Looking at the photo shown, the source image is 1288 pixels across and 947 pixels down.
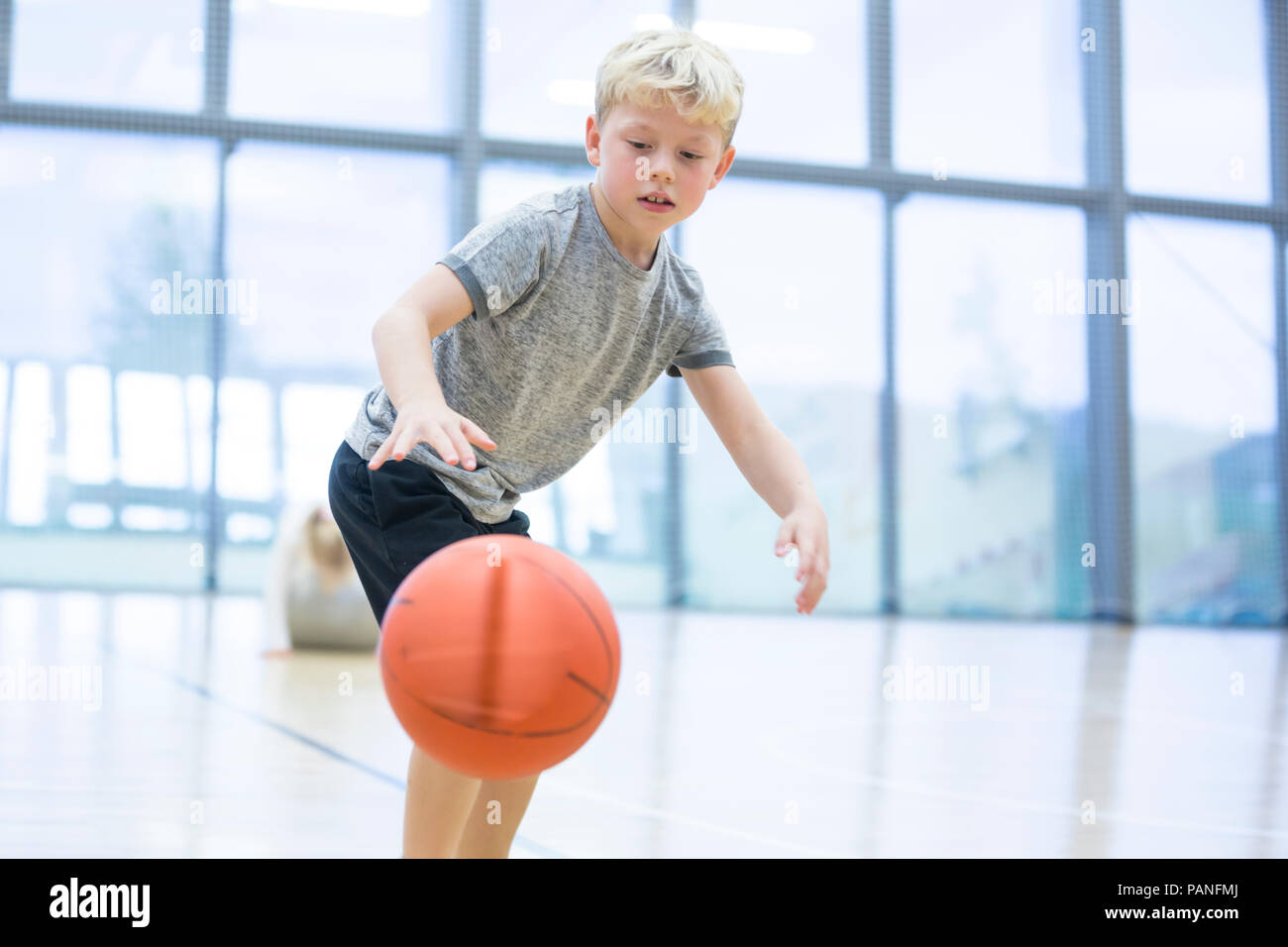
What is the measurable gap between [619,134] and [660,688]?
2.52 m

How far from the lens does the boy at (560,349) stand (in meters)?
1.35

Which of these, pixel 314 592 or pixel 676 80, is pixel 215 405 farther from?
pixel 676 80

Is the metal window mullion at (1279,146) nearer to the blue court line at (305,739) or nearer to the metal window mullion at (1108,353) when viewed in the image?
the metal window mullion at (1108,353)

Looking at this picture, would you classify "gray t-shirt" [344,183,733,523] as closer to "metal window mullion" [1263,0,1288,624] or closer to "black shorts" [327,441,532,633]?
"black shorts" [327,441,532,633]

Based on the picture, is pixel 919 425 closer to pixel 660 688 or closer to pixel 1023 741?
pixel 660 688

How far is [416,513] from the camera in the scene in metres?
1.40

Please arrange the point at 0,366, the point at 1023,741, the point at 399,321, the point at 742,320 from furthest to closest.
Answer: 1. the point at 742,320
2. the point at 0,366
3. the point at 1023,741
4. the point at 399,321

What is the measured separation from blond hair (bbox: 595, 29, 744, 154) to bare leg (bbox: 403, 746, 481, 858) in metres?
0.77

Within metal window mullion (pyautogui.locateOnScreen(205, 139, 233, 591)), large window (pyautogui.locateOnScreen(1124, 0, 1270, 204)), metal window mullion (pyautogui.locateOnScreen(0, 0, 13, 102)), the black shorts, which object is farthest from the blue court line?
large window (pyautogui.locateOnScreen(1124, 0, 1270, 204))

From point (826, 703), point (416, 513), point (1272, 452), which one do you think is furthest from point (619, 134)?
point (1272, 452)

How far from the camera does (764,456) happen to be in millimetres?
1504

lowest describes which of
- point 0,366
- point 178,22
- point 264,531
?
point 264,531

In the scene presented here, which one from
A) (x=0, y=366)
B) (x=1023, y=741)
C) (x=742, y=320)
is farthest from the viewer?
(x=742, y=320)

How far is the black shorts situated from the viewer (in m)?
1.39
